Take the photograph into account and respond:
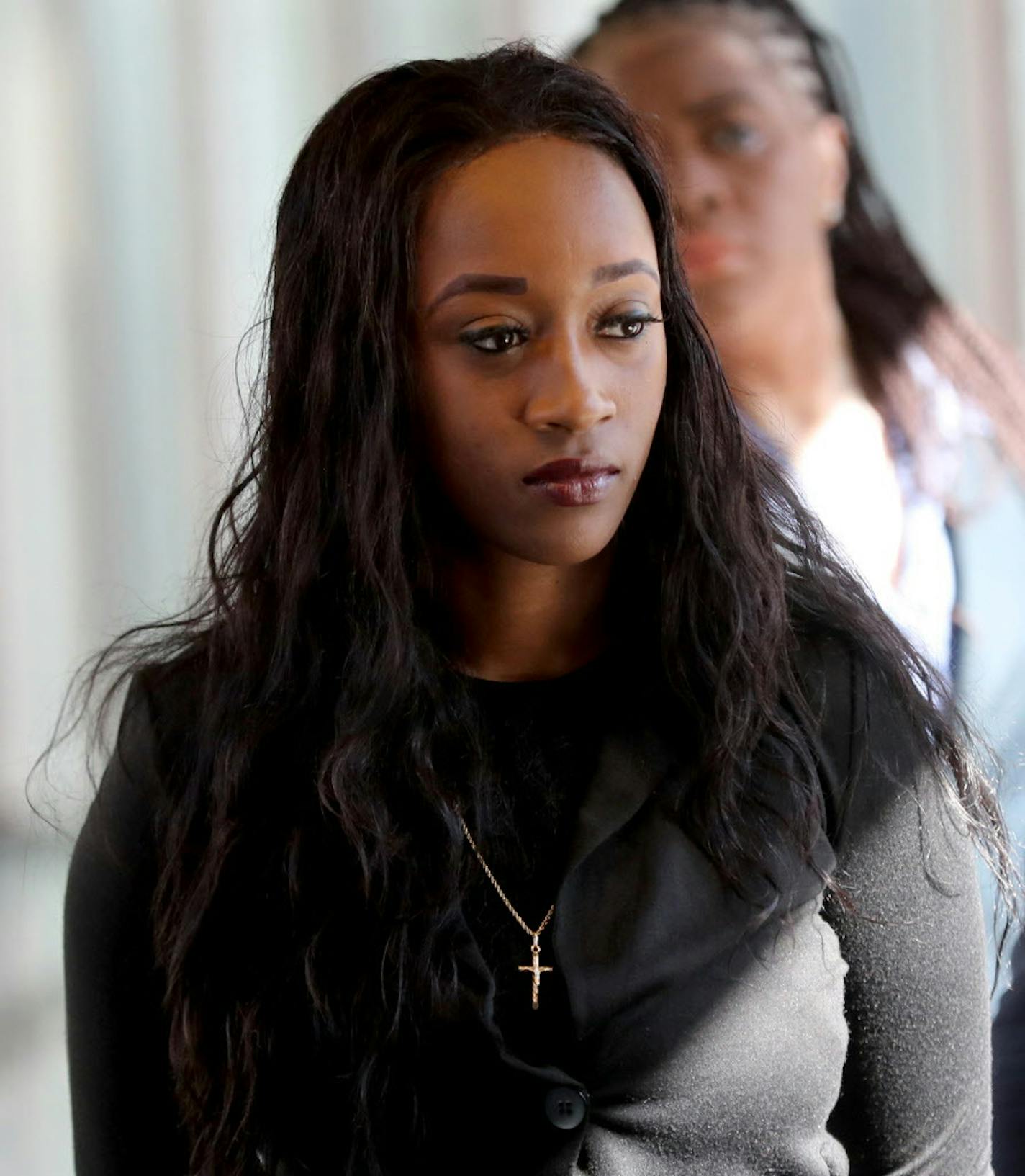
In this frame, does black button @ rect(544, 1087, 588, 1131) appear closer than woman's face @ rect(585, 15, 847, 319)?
Yes

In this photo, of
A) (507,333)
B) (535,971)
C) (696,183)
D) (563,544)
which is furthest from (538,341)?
(696,183)

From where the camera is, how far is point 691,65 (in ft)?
5.50

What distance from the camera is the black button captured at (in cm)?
94

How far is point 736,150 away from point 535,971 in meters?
1.07

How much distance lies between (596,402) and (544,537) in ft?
0.33

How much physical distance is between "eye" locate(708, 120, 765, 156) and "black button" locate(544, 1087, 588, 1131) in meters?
1.14

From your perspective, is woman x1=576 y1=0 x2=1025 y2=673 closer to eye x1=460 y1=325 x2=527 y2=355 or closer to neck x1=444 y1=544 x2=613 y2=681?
neck x1=444 y1=544 x2=613 y2=681

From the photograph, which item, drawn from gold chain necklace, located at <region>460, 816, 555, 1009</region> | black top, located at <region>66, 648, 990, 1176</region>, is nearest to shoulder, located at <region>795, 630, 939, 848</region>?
black top, located at <region>66, 648, 990, 1176</region>

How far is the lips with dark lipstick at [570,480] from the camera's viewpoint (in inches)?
37.8

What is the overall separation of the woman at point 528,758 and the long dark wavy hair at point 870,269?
724mm

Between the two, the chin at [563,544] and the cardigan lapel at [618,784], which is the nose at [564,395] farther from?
the cardigan lapel at [618,784]

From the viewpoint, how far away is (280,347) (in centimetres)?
106

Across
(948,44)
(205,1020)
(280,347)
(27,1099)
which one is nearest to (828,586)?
(280,347)

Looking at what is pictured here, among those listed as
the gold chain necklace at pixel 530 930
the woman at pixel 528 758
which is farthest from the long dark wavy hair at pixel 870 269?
the gold chain necklace at pixel 530 930
